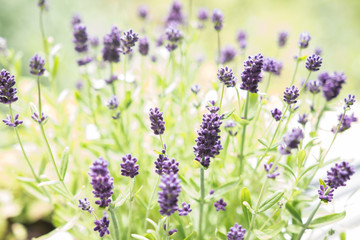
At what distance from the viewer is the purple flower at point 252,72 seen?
38.5 inches

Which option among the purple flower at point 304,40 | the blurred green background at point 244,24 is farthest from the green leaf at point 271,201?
the blurred green background at point 244,24

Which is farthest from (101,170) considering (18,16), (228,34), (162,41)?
(228,34)

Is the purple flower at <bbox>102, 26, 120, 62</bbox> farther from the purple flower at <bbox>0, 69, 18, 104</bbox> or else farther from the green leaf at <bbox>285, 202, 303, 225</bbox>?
the green leaf at <bbox>285, 202, 303, 225</bbox>

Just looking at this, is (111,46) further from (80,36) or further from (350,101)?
(350,101)

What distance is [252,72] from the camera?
1.00 metres

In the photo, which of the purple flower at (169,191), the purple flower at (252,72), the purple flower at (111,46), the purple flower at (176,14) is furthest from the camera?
the purple flower at (176,14)

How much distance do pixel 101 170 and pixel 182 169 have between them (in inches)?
19.9

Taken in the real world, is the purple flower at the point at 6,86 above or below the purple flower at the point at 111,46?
below

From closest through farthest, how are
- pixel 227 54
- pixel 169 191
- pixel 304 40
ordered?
pixel 169 191
pixel 304 40
pixel 227 54

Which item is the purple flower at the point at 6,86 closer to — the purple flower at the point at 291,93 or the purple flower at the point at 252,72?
the purple flower at the point at 252,72

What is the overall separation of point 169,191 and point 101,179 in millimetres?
176

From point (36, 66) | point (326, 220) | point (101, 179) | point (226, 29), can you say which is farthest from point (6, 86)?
point (226, 29)

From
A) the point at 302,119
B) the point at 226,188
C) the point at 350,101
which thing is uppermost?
the point at 350,101

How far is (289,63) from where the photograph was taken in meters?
3.71
